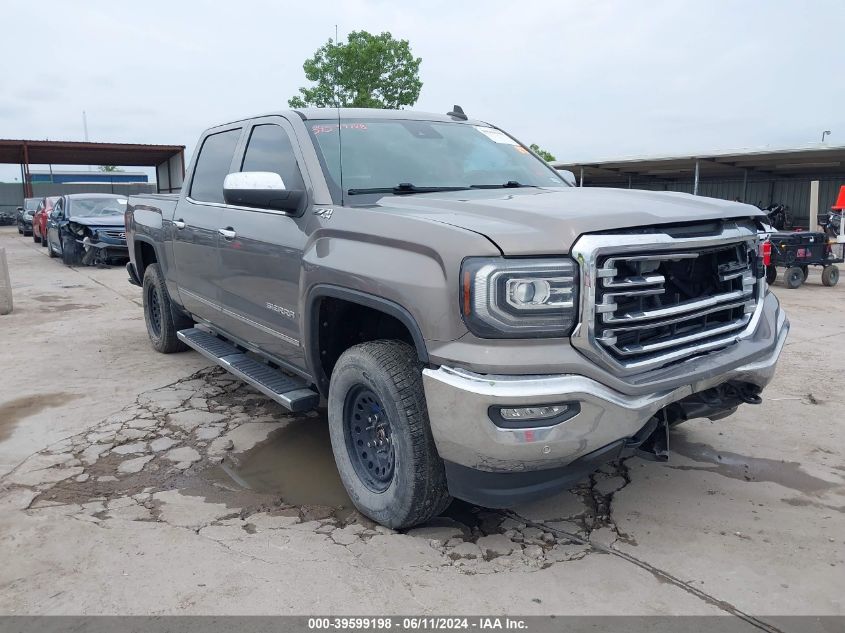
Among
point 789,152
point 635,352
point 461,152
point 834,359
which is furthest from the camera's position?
point 789,152

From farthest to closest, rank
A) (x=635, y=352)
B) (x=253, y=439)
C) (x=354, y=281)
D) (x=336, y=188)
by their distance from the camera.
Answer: (x=253, y=439) → (x=336, y=188) → (x=354, y=281) → (x=635, y=352)

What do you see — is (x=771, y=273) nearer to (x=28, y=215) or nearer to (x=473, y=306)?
(x=473, y=306)

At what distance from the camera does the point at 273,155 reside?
13.6 feet

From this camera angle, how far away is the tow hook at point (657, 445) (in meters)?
3.06

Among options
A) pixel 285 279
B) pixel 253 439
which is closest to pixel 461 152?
pixel 285 279

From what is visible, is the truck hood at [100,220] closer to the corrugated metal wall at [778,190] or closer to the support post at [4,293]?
the support post at [4,293]

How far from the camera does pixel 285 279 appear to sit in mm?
3719

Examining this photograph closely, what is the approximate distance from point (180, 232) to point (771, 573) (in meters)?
4.43

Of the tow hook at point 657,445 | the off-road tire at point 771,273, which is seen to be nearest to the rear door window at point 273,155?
the tow hook at point 657,445

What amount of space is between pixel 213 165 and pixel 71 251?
38.7 ft

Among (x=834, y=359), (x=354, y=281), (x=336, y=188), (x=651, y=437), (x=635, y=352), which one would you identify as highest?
(x=336, y=188)

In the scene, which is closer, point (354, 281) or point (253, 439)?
point (354, 281)

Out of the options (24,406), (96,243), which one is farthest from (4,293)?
(96,243)

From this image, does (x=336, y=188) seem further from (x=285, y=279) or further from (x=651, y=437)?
(x=651, y=437)
